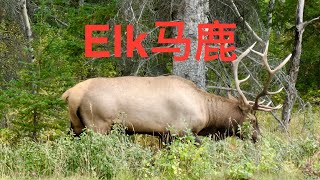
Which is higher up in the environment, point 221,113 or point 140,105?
point 140,105

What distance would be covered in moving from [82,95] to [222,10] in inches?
172

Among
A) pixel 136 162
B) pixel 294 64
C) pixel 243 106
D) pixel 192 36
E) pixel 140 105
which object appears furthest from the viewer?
pixel 294 64

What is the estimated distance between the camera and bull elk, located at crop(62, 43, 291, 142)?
8477mm

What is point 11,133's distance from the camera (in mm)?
8766

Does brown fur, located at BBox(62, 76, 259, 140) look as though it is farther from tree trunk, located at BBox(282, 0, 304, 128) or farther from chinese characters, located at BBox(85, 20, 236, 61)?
tree trunk, located at BBox(282, 0, 304, 128)

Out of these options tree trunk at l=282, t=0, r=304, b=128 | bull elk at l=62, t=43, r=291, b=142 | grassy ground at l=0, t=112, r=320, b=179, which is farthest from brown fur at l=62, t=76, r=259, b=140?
tree trunk at l=282, t=0, r=304, b=128

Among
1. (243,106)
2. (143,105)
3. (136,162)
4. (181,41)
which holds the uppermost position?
(181,41)

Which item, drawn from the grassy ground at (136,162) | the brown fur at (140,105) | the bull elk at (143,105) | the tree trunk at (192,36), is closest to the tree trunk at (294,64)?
the tree trunk at (192,36)

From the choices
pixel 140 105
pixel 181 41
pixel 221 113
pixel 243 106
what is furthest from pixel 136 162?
pixel 181 41

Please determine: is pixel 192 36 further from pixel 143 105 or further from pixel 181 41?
pixel 143 105

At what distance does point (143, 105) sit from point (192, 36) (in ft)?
5.62

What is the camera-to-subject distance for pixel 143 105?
870 cm

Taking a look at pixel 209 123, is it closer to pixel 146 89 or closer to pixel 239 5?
pixel 146 89

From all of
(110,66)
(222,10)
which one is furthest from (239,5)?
(110,66)
